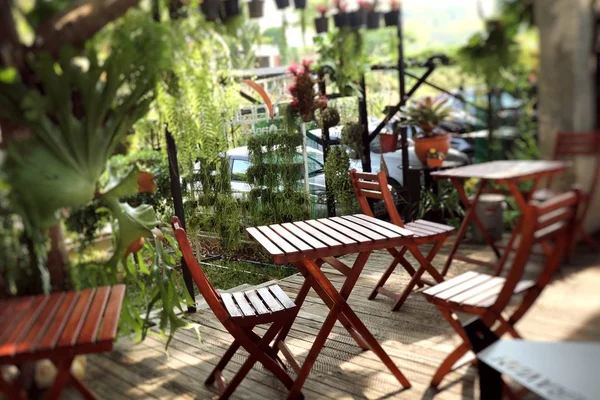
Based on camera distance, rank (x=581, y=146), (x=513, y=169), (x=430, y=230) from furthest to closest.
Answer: (x=430, y=230), (x=513, y=169), (x=581, y=146)

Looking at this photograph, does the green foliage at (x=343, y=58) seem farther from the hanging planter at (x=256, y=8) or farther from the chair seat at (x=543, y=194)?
the chair seat at (x=543, y=194)

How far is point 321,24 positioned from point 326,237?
3.28 feet

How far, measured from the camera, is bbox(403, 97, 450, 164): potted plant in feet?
8.63

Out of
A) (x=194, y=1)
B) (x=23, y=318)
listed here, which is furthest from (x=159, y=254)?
(x=194, y=1)

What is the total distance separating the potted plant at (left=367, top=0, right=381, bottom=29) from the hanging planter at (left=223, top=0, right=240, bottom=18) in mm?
573

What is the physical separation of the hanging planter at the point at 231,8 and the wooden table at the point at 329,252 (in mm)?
983

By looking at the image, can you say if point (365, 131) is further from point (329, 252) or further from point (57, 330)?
point (57, 330)

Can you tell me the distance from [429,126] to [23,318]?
6.23ft

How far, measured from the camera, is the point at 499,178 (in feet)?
6.63

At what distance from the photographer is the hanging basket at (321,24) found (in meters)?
2.71

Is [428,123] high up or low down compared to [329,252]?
up

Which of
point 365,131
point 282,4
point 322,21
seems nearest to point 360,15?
point 322,21

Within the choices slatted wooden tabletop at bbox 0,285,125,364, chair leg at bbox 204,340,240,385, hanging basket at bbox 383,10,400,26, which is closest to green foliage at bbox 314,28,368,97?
hanging basket at bbox 383,10,400,26

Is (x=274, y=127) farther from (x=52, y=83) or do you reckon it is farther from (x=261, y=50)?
(x=52, y=83)
